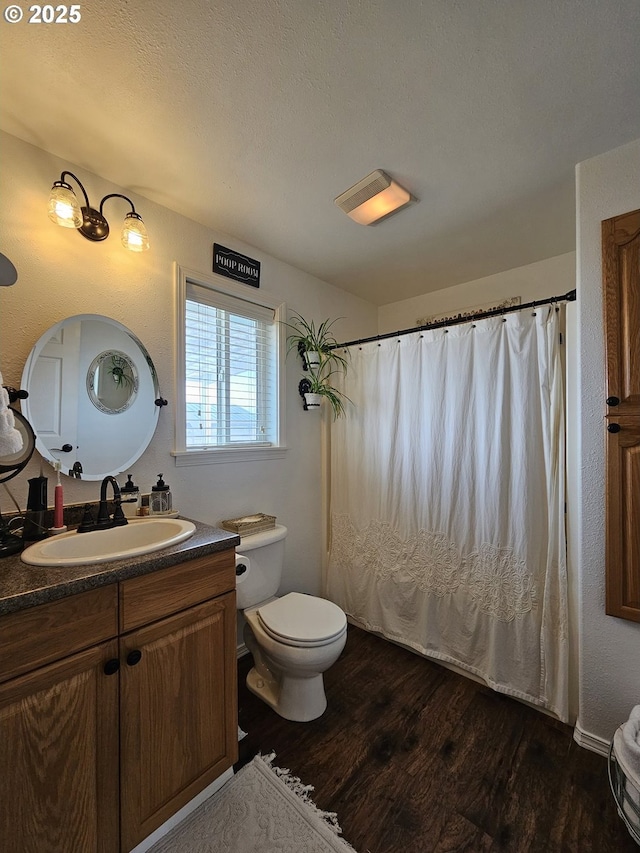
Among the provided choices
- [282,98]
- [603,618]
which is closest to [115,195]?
[282,98]

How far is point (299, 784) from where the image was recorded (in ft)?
4.00

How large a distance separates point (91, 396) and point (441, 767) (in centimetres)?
203

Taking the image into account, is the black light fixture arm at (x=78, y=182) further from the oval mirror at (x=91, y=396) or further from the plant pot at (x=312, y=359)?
the plant pot at (x=312, y=359)

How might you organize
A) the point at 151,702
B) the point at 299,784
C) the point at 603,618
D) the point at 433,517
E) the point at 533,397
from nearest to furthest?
the point at 151,702, the point at 299,784, the point at 603,618, the point at 533,397, the point at 433,517

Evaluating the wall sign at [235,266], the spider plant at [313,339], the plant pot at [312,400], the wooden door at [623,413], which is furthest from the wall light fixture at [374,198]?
the plant pot at [312,400]

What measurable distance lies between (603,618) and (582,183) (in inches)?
69.3

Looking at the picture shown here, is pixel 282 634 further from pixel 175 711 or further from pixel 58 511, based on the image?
pixel 58 511

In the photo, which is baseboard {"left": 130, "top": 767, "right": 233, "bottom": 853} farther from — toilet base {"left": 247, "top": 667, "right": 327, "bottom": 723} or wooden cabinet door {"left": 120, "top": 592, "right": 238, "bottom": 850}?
toilet base {"left": 247, "top": 667, "right": 327, "bottom": 723}

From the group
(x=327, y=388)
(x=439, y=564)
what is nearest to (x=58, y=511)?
(x=327, y=388)

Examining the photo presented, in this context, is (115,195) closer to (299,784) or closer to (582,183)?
(582,183)

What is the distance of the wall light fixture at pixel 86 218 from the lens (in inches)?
48.8

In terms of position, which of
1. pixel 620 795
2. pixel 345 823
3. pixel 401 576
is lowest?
pixel 345 823

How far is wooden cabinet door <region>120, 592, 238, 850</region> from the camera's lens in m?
0.96

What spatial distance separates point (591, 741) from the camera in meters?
1.35
